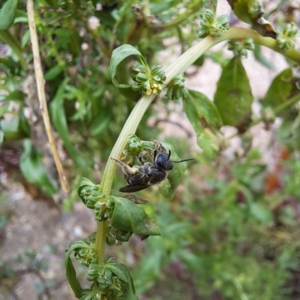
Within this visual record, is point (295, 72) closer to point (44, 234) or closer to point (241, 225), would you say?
point (241, 225)

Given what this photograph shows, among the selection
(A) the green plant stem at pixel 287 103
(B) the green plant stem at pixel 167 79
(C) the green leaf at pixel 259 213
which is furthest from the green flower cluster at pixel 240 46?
(C) the green leaf at pixel 259 213

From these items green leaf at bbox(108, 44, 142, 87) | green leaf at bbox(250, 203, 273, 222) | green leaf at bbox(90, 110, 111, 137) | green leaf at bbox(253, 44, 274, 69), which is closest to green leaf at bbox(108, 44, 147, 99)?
green leaf at bbox(108, 44, 142, 87)

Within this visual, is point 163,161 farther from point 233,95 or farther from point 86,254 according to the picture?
point 233,95

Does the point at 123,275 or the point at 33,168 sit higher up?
the point at 123,275

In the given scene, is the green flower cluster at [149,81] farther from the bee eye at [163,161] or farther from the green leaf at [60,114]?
the green leaf at [60,114]

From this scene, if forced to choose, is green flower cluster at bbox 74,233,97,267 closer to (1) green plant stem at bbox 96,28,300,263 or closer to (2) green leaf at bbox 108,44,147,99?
(1) green plant stem at bbox 96,28,300,263

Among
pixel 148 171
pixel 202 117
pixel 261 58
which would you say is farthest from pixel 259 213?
pixel 148 171

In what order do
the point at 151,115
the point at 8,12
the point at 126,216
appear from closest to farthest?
the point at 126,216
the point at 8,12
the point at 151,115
